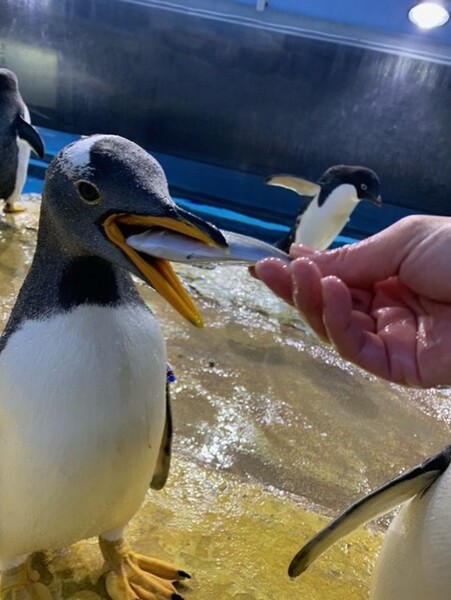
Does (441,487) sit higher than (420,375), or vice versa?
(420,375)

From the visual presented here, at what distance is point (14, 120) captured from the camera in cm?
309

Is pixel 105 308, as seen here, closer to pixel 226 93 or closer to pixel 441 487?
pixel 441 487

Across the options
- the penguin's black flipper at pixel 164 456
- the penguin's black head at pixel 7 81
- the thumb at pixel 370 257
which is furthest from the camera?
the penguin's black head at pixel 7 81

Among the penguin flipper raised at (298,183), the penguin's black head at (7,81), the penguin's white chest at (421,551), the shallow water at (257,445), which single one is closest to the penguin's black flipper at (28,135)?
the penguin's black head at (7,81)

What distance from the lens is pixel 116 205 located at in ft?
2.66

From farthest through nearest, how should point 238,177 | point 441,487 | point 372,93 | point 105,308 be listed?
point 238,177, point 372,93, point 105,308, point 441,487

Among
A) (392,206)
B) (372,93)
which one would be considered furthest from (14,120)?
(392,206)

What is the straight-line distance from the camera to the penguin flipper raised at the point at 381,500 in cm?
82

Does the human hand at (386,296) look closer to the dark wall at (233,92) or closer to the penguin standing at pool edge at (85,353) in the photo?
the penguin standing at pool edge at (85,353)

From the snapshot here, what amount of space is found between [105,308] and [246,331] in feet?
5.06

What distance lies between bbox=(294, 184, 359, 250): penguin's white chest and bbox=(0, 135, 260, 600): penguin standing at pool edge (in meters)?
2.67

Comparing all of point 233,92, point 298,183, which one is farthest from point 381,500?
point 233,92

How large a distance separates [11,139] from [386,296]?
2.61 m

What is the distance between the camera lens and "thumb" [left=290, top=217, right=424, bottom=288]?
2.80 ft
